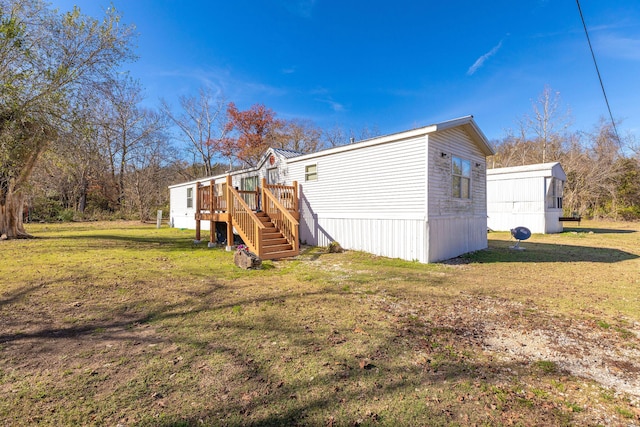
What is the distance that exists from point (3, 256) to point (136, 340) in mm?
8105

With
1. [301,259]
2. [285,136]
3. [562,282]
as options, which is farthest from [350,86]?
[562,282]

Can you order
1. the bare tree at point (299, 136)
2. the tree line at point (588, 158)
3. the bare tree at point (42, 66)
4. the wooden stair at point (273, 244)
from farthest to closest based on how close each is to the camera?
1. the bare tree at point (299, 136)
2. the tree line at point (588, 158)
3. the wooden stair at point (273, 244)
4. the bare tree at point (42, 66)

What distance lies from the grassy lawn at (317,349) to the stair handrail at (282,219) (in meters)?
2.66

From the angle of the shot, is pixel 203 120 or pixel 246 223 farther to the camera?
pixel 203 120

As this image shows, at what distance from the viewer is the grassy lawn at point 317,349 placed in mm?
2090

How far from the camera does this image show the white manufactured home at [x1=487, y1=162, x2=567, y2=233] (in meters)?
14.7

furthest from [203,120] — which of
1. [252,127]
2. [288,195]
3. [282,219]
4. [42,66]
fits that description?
[282,219]

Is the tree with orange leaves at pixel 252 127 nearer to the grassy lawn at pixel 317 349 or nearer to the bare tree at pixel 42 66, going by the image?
the bare tree at pixel 42 66

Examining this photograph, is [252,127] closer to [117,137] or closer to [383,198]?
[117,137]

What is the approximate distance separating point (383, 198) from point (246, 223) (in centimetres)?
417

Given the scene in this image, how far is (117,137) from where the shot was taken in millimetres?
12359

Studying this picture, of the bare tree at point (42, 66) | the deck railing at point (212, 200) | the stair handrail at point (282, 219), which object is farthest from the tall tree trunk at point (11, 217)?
the stair handrail at point (282, 219)

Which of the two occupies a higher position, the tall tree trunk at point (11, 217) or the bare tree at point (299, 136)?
the bare tree at point (299, 136)

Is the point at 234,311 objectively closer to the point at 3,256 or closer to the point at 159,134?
the point at 3,256
